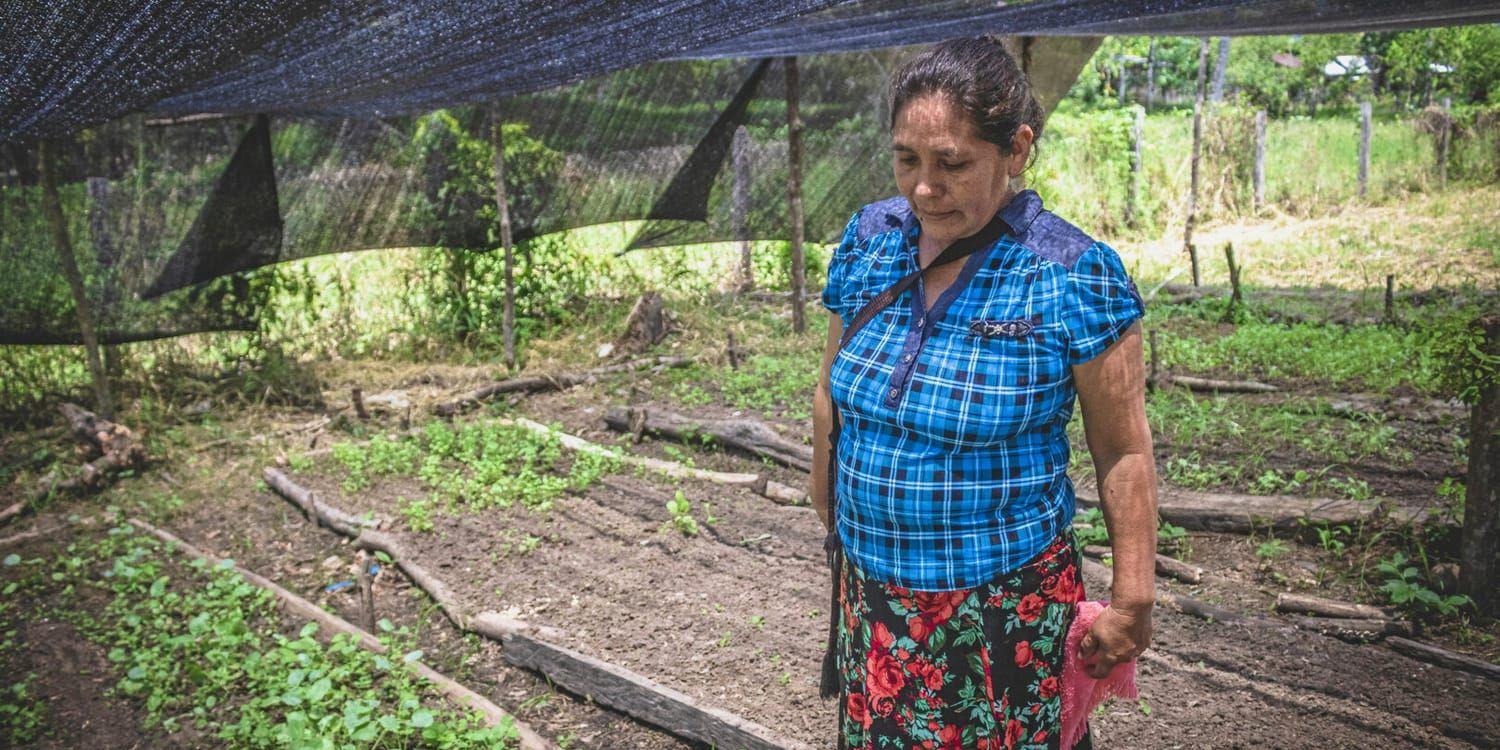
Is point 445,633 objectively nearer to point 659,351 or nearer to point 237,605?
point 237,605

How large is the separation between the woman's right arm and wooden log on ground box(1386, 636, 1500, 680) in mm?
2386

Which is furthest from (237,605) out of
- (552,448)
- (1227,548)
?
(1227,548)

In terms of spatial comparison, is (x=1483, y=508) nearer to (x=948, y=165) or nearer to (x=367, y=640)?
(x=948, y=165)

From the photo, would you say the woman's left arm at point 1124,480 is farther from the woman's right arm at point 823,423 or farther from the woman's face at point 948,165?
the woman's right arm at point 823,423

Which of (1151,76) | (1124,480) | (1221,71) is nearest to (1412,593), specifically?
(1124,480)

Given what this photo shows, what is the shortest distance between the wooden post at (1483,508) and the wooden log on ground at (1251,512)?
54cm

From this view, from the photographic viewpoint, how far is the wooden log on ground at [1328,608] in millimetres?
3223

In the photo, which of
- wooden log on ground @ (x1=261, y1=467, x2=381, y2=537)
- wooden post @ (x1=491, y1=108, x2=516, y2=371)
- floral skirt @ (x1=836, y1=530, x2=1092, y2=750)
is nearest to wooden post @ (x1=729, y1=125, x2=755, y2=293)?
wooden post @ (x1=491, y1=108, x2=516, y2=371)

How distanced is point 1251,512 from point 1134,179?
29.0ft

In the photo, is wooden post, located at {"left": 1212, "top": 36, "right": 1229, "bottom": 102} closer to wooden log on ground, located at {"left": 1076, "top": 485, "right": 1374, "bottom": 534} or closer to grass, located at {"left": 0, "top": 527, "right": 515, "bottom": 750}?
wooden log on ground, located at {"left": 1076, "top": 485, "right": 1374, "bottom": 534}

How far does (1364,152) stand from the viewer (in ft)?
38.3

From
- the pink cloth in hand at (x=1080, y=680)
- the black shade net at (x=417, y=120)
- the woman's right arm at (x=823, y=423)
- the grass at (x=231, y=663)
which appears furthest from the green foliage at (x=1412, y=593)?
the grass at (x=231, y=663)

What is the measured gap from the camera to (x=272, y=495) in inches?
206

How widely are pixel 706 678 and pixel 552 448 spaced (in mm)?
2528
